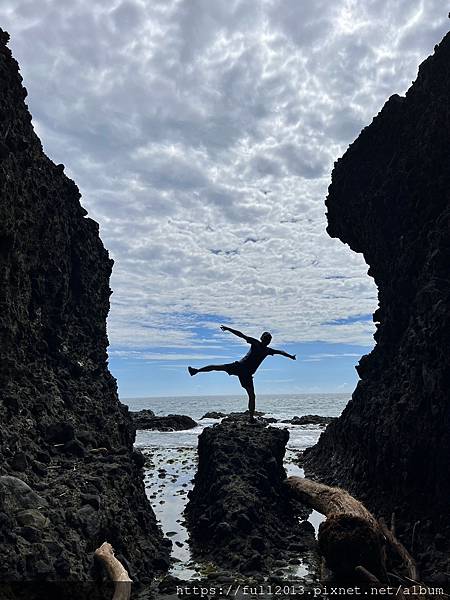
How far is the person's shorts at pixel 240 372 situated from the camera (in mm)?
21375

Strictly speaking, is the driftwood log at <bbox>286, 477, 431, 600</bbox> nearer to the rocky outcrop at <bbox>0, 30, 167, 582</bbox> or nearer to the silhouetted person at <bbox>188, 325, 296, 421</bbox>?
the rocky outcrop at <bbox>0, 30, 167, 582</bbox>

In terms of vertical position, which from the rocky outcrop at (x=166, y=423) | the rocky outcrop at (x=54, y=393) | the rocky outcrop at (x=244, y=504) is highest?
the rocky outcrop at (x=54, y=393)

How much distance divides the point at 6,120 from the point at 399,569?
694 inches

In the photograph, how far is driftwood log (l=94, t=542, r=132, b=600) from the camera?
326 inches

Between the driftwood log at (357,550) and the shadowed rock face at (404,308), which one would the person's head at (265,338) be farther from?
the driftwood log at (357,550)

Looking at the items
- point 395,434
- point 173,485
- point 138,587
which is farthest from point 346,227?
point 138,587

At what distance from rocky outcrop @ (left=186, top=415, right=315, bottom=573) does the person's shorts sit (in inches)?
84.6

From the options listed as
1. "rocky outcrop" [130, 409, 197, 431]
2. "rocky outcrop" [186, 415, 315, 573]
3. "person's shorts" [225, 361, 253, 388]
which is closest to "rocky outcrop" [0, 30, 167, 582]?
"rocky outcrop" [186, 415, 315, 573]

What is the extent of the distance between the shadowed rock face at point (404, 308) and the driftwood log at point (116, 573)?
772cm

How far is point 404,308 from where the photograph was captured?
21406 millimetres

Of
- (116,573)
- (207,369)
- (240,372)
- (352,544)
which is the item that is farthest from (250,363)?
(116,573)

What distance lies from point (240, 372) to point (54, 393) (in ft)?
29.3

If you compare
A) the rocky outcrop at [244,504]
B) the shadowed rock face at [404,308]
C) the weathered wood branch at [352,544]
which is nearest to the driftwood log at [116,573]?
the rocky outcrop at [244,504]

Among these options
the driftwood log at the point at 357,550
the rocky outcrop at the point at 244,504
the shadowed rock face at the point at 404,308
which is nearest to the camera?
the driftwood log at the point at 357,550
